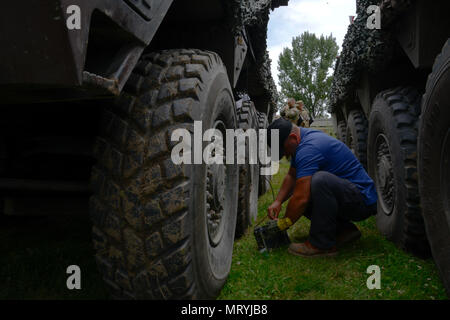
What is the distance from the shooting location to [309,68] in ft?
139

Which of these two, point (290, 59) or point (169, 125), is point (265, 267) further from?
point (290, 59)

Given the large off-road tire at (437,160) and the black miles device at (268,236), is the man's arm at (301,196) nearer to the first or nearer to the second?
the black miles device at (268,236)

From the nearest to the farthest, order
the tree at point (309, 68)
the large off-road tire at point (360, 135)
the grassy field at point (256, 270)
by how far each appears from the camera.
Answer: the grassy field at point (256, 270), the large off-road tire at point (360, 135), the tree at point (309, 68)

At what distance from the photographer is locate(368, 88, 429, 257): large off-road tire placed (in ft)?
8.47

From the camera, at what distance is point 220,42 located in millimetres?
2699

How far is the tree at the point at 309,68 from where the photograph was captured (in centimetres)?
4144

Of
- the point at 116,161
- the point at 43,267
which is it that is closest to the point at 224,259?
the point at 116,161

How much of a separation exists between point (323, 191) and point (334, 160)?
1.19 feet

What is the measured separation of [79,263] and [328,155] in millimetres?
2167

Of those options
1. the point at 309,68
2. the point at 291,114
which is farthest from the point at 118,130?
the point at 309,68

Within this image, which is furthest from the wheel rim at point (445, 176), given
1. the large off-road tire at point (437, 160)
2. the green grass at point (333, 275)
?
the green grass at point (333, 275)

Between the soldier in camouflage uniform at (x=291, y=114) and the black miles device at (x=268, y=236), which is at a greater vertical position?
the soldier in camouflage uniform at (x=291, y=114)

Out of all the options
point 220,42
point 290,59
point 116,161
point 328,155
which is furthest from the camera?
point 290,59

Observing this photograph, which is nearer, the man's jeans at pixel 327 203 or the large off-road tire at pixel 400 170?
the large off-road tire at pixel 400 170
